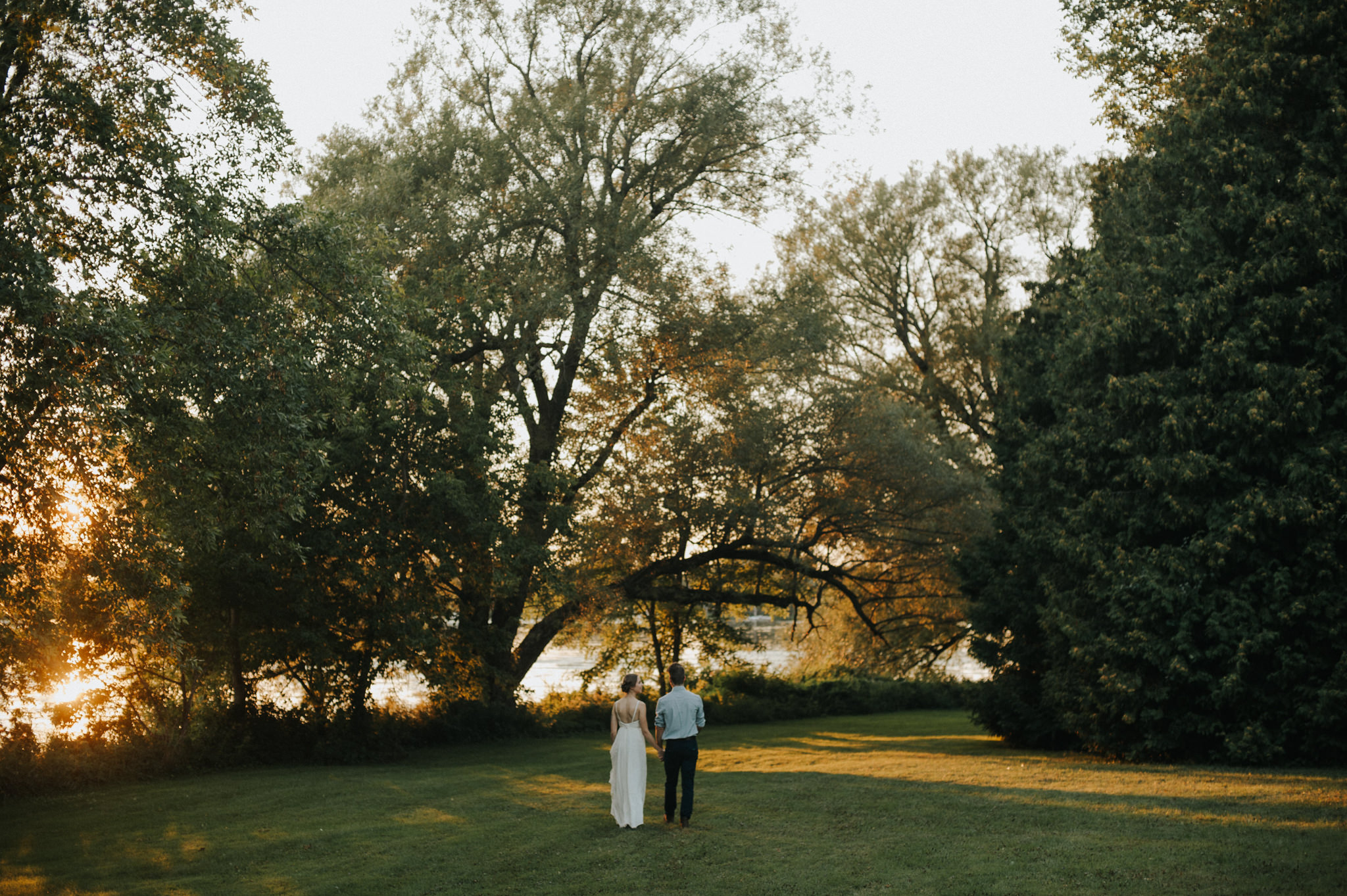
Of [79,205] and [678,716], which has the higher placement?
[79,205]

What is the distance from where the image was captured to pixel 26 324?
31.6 ft

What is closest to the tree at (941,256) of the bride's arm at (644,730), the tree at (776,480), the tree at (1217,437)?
the tree at (776,480)

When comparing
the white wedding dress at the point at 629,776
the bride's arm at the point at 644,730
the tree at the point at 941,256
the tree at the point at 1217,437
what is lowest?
the white wedding dress at the point at 629,776

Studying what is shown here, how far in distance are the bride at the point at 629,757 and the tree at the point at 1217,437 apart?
8225 mm

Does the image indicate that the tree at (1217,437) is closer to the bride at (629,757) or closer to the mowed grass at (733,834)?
the mowed grass at (733,834)

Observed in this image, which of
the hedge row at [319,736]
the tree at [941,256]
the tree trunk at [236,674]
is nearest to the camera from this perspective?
the hedge row at [319,736]

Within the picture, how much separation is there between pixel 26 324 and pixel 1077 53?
20.5 metres

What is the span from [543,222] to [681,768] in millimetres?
15087

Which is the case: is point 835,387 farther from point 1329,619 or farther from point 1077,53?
point 1329,619

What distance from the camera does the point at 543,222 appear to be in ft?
76.3

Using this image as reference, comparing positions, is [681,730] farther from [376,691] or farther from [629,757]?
[376,691]

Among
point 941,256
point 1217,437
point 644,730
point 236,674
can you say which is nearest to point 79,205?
point 644,730

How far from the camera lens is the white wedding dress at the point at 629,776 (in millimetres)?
11344

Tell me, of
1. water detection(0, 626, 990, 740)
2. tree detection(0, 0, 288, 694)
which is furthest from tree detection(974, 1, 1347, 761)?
tree detection(0, 0, 288, 694)
